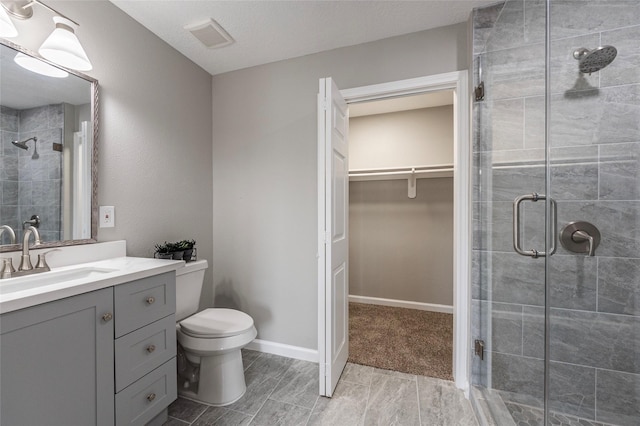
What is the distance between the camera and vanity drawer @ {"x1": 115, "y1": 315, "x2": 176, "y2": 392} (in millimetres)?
1129

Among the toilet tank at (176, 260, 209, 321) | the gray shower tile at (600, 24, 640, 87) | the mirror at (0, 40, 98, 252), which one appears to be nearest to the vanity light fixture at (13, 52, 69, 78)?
the mirror at (0, 40, 98, 252)

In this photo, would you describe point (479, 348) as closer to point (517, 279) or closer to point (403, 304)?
point (517, 279)

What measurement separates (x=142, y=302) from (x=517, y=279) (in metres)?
2.00

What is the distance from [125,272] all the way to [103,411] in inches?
21.9

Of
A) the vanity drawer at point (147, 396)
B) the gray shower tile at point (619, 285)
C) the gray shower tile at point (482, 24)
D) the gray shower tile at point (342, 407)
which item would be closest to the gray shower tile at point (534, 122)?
the gray shower tile at point (482, 24)

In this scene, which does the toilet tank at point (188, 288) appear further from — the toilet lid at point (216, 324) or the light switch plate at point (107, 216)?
the light switch plate at point (107, 216)

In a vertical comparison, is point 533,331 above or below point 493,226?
below

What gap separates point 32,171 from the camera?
127cm

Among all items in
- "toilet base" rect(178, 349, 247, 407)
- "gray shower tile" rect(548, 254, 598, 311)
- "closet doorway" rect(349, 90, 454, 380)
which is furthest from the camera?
"closet doorway" rect(349, 90, 454, 380)

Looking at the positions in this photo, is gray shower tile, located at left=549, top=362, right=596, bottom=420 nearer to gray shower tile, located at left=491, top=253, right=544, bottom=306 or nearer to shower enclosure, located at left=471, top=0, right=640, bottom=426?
shower enclosure, located at left=471, top=0, right=640, bottom=426

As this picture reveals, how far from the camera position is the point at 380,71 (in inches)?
74.6

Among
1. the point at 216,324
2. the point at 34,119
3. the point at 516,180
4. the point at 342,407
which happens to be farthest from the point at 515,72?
the point at 34,119

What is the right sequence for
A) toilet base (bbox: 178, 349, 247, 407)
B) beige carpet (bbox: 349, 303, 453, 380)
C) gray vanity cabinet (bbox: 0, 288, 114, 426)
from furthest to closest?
beige carpet (bbox: 349, 303, 453, 380) < toilet base (bbox: 178, 349, 247, 407) < gray vanity cabinet (bbox: 0, 288, 114, 426)

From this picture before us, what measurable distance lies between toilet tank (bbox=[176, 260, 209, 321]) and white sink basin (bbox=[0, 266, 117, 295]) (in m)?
0.42
